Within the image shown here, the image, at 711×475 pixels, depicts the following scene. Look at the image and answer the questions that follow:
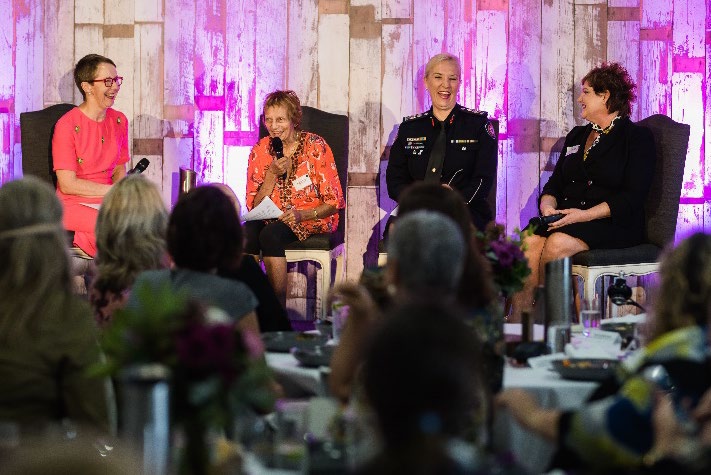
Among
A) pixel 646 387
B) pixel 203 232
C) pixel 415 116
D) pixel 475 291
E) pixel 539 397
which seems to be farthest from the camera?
pixel 415 116

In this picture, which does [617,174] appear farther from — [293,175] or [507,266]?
[507,266]

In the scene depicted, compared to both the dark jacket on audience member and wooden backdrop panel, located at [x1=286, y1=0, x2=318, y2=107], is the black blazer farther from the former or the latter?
the dark jacket on audience member

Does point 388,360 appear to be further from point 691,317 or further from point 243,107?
point 243,107

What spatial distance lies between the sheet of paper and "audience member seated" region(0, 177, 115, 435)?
132 inches

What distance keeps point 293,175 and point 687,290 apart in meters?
4.03

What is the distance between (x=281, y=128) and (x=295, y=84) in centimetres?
57

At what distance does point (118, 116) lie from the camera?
621cm

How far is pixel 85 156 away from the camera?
5973 millimetres

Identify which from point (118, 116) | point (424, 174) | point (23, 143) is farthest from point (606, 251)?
point (23, 143)

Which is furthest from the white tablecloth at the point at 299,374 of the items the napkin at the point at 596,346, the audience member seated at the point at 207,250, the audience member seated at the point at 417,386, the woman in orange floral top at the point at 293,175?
the woman in orange floral top at the point at 293,175

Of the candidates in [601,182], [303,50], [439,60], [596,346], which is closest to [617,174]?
[601,182]

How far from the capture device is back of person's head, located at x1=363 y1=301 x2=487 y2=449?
1.32 m

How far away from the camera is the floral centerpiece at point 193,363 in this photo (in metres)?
1.60

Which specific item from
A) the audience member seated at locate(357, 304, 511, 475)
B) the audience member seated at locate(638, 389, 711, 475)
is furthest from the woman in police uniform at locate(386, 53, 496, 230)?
the audience member seated at locate(357, 304, 511, 475)
